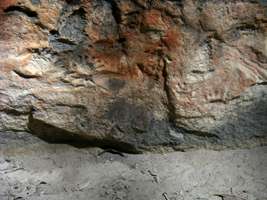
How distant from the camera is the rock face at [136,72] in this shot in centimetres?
110

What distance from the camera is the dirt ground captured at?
1181mm

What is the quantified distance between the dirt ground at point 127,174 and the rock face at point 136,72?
35 mm

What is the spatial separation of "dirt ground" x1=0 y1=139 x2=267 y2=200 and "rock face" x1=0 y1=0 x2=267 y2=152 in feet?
0.11

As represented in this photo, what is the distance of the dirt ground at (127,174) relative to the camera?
1181 mm

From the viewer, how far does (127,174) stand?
1.24m

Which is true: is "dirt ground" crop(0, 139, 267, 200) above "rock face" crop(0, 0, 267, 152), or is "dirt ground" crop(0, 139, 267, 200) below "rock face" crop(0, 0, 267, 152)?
below

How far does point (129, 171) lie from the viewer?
1.24 m

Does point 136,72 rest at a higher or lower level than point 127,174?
higher

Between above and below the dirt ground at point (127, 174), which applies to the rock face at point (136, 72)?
above

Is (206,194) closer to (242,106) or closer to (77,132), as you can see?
(242,106)

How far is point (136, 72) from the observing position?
1162 millimetres

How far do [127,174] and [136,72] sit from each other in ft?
0.90

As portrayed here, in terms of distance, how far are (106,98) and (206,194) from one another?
0.35 metres

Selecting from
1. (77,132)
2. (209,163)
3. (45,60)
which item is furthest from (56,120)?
(209,163)
